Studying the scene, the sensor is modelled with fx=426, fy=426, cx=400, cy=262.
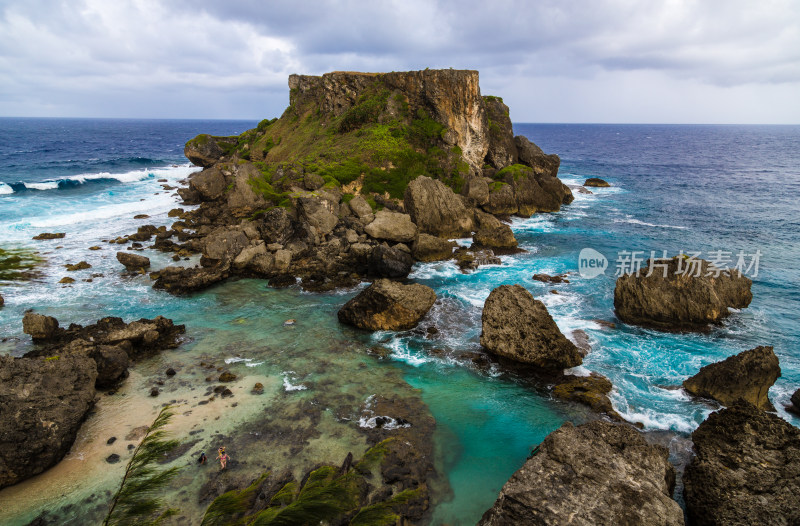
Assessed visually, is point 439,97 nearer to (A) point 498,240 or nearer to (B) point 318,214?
(A) point 498,240

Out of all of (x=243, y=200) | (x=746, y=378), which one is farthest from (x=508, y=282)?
(x=243, y=200)

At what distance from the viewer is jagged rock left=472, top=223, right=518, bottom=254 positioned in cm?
4269

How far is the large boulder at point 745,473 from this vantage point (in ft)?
42.0

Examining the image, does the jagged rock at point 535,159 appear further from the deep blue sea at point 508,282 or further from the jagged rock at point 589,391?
the jagged rock at point 589,391

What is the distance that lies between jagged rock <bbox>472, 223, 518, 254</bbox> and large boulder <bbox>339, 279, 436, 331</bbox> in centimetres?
1690

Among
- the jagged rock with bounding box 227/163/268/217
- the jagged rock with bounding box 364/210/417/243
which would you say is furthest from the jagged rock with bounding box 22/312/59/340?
the jagged rock with bounding box 364/210/417/243

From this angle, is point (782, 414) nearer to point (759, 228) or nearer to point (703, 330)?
point (703, 330)

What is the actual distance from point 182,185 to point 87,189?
13.6m

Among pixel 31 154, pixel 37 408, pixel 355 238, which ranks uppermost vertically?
pixel 31 154

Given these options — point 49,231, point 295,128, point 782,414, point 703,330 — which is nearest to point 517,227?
point 703,330

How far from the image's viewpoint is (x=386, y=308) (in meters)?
27.4

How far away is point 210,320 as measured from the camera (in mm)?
28984

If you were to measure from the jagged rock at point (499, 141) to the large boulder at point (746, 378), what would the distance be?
1802 inches

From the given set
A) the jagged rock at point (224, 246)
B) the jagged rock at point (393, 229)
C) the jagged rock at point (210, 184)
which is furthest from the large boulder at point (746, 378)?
the jagged rock at point (210, 184)
